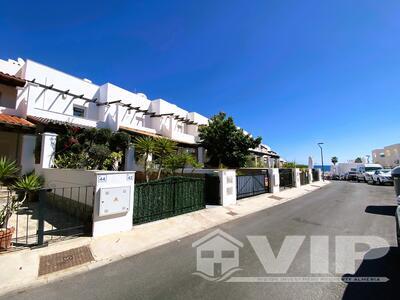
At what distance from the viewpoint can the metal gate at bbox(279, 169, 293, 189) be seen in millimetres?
18788

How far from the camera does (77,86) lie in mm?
16438

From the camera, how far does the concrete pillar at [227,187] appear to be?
1094cm

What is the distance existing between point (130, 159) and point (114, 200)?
8879mm

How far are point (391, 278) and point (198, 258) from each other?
12.3 ft

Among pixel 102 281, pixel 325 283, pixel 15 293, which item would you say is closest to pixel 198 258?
pixel 102 281

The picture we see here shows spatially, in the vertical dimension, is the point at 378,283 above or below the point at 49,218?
below

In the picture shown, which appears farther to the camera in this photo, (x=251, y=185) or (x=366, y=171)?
(x=366, y=171)

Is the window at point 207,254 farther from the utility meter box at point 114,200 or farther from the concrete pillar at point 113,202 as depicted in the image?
the utility meter box at point 114,200

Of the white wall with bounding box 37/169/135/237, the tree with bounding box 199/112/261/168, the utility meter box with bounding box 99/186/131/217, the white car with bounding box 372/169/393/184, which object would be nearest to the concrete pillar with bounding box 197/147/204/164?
the tree with bounding box 199/112/261/168

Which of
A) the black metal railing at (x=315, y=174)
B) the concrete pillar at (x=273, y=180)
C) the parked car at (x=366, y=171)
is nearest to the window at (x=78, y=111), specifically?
the concrete pillar at (x=273, y=180)

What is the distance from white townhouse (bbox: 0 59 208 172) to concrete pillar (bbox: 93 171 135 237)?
23.1ft

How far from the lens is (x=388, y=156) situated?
201 ft

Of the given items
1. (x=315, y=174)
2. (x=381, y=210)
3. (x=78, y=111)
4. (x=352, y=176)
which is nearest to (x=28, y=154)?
(x=78, y=111)

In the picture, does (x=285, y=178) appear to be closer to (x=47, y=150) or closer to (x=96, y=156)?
(x=96, y=156)
